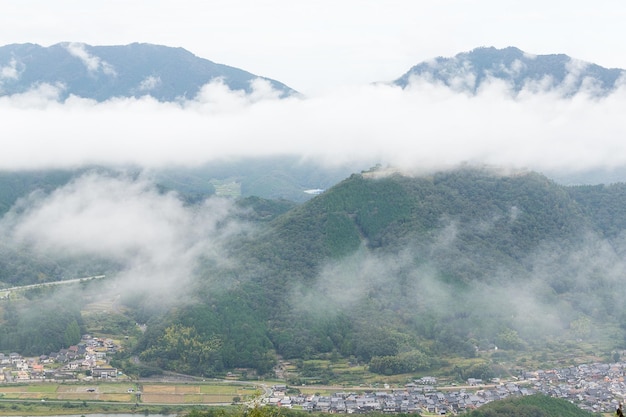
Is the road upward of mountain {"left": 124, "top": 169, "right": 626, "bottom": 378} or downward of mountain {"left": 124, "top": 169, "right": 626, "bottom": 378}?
downward

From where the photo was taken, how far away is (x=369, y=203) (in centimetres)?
8238

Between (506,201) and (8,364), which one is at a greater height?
(506,201)

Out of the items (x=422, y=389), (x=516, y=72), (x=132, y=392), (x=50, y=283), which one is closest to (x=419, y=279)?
(x=422, y=389)

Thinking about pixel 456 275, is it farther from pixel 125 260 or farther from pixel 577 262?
pixel 125 260

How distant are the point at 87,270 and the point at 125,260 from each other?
4.64 metres

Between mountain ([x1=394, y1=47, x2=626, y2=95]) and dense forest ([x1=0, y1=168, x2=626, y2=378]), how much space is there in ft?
210

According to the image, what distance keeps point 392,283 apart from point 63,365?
30.1 metres

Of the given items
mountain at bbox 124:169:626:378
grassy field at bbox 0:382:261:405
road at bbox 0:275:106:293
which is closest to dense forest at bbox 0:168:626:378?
mountain at bbox 124:169:626:378

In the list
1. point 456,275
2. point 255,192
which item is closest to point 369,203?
point 456,275

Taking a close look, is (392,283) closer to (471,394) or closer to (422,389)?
(422,389)

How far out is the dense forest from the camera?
66250 millimetres

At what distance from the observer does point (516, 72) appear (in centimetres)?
15900

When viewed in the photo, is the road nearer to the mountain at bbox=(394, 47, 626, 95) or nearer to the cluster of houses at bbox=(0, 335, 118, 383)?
the cluster of houses at bbox=(0, 335, 118, 383)

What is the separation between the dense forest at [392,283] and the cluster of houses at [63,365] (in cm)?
166
